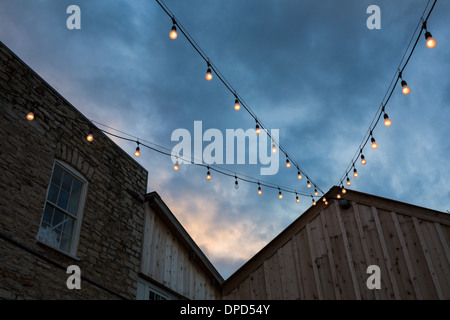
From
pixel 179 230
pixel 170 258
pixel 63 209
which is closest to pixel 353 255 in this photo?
pixel 179 230

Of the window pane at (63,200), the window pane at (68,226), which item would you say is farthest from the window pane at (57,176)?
the window pane at (68,226)

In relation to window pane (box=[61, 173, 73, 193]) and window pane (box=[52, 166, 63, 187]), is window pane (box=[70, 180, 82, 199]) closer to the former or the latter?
window pane (box=[61, 173, 73, 193])

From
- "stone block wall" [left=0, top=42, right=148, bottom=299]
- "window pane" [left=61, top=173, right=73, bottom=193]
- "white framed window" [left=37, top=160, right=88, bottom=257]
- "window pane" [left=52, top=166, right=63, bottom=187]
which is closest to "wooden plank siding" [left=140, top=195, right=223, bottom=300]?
"stone block wall" [left=0, top=42, right=148, bottom=299]

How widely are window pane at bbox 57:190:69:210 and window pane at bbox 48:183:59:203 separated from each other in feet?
0.31

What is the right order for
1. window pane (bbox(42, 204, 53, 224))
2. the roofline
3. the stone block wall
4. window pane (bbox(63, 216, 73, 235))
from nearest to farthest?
the stone block wall
window pane (bbox(42, 204, 53, 224))
window pane (bbox(63, 216, 73, 235))
the roofline

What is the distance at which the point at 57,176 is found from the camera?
6574 millimetres

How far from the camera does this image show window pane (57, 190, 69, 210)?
6471 millimetres

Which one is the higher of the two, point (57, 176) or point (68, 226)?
point (57, 176)

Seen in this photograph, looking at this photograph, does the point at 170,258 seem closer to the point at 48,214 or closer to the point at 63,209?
the point at 63,209

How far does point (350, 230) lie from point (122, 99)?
737cm

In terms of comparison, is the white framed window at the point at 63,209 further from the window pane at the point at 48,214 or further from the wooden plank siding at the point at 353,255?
the wooden plank siding at the point at 353,255

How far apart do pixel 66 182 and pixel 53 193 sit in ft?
1.41
